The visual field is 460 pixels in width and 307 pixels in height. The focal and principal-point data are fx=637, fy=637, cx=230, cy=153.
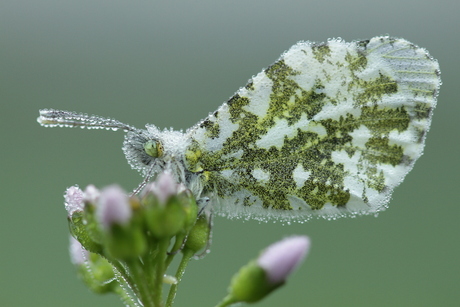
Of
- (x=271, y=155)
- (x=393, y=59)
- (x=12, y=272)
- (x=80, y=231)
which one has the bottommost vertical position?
(x=80, y=231)

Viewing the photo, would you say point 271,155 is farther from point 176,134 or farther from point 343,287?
point 343,287

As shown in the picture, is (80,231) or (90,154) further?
(90,154)

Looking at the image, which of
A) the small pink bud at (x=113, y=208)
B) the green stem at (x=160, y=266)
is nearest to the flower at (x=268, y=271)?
the green stem at (x=160, y=266)

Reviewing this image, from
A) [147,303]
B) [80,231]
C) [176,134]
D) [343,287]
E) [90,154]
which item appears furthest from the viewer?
[90,154]

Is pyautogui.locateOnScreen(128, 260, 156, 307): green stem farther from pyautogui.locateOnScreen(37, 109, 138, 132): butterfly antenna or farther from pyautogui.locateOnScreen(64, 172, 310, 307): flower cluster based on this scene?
pyautogui.locateOnScreen(37, 109, 138, 132): butterfly antenna

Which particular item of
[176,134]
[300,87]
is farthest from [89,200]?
[300,87]

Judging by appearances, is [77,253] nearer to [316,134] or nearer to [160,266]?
[160,266]
